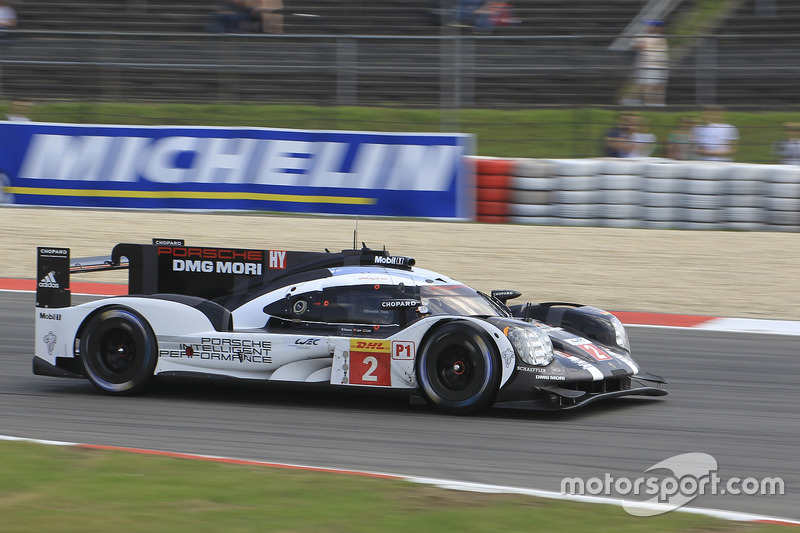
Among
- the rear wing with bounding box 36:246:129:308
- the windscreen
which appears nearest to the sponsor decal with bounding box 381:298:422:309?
the windscreen

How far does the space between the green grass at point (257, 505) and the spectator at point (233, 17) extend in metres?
17.0

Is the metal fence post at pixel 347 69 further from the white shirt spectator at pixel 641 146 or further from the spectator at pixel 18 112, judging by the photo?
the spectator at pixel 18 112

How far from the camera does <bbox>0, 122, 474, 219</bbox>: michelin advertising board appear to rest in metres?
15.2

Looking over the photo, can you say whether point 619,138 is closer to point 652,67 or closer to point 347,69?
point 652,67

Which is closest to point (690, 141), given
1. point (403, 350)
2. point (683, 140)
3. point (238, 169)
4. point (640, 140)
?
point (683, 140)

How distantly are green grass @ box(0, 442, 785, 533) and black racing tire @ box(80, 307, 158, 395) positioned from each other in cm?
197

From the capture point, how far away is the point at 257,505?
187 inches

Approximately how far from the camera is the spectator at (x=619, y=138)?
51.4ft

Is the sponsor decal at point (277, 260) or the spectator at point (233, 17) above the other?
the spectator at point (233, 17)

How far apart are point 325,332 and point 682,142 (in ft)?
32.2

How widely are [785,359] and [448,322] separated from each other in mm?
3732

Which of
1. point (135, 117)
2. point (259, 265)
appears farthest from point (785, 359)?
point (135, 117)

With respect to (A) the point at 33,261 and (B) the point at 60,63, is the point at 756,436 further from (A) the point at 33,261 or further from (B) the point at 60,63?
(B) the point at 60,63

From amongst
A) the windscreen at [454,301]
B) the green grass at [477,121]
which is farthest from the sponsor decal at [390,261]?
the green grass at [477,121]
